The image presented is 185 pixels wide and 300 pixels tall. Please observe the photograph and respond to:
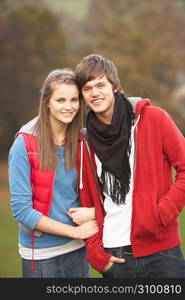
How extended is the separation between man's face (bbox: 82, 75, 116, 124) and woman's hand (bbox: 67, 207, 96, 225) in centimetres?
48

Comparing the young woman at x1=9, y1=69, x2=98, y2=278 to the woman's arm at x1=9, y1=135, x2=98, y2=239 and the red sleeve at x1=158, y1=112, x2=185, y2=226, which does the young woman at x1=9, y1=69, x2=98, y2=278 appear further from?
the red sleeve at x1=158, y1=112, x2=185, y2=226

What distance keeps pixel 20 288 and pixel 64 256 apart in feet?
1.18

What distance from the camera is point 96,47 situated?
20641 mm

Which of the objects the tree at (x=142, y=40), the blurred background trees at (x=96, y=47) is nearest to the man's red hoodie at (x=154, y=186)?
the blurred background trees at (x=96, y=47)

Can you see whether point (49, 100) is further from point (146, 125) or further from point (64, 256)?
point (64, 256)

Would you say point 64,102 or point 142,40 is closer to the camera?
point 64,102

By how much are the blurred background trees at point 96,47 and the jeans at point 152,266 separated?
15275 millimetres

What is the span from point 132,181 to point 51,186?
424 millimetres

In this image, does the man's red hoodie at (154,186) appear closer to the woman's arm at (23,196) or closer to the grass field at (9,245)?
the woman's arm at (23,196)

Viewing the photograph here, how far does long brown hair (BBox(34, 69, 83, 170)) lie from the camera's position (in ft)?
9.78

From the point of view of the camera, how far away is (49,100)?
305 cm

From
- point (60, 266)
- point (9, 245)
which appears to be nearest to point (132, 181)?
point (60, 266)

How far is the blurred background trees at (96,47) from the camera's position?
721 inches

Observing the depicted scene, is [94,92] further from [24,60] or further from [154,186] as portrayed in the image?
[24,60]
